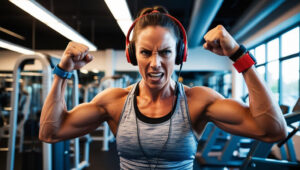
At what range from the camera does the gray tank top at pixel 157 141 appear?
859 millimetres

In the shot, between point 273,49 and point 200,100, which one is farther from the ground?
point 273,49

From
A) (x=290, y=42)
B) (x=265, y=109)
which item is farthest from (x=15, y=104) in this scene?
(x=290, y=42)

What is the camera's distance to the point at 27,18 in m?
5.51

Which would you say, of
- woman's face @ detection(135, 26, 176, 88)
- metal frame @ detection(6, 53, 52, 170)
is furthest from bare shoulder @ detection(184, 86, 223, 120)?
metal frame @ detection(6, 53, 52, 170)

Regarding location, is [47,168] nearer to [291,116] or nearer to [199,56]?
[291,116]

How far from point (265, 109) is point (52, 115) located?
913mm

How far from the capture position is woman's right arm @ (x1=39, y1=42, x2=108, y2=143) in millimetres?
906

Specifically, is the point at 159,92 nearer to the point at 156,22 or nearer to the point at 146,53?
the point at 146,53

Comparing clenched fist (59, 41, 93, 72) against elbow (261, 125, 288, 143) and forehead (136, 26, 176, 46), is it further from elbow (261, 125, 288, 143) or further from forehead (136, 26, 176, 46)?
elbow (261, 125, 288, 143)

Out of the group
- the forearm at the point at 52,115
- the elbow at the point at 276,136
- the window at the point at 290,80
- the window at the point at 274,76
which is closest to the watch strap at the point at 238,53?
the elbow at the point at 276,136

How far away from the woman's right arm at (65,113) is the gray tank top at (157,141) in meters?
0.19

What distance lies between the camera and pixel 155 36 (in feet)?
2.97

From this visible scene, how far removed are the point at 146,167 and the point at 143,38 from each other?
58 cm

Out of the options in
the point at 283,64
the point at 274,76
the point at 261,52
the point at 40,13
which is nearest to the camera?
the point at 40,13
